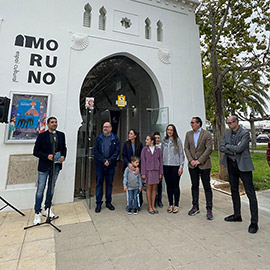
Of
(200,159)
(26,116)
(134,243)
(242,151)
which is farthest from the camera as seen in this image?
(26,116)

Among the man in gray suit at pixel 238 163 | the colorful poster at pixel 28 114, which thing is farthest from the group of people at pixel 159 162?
the colorful poster at pixel 28 114

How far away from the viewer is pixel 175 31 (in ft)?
21.6

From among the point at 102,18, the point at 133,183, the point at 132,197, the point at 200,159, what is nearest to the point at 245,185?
the point at 200,159

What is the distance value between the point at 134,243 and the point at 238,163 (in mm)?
2503

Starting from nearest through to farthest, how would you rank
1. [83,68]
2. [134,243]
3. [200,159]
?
[134,243] < [200,159] < [83,68]

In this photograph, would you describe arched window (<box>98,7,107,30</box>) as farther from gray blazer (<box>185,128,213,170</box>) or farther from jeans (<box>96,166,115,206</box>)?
gray blazer (<box>185,128,213,170</box>)

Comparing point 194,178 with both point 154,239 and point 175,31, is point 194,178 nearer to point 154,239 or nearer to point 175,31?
point 154,239

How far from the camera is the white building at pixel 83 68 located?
4.47 metres

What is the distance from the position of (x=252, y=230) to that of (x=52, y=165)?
13.8ft

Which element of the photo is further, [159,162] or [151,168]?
[159,162]

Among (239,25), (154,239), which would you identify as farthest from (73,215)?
(239,25)

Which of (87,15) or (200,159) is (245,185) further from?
(87,15)

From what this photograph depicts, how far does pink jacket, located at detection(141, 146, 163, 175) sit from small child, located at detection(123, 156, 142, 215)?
0.18 metres

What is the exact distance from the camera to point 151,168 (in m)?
3.94
